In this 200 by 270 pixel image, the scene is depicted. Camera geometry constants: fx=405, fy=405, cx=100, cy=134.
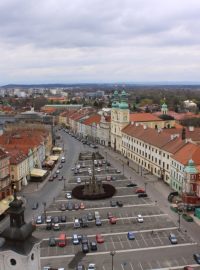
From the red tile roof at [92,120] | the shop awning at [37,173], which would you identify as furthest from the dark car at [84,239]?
the red tile roof at [92,120]

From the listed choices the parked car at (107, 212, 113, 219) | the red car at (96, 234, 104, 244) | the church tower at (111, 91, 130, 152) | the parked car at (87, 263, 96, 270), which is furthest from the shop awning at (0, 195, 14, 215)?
the church tower at (111, 91, 130, 152)

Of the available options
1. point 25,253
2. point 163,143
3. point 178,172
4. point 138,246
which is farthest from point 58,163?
point 25,253

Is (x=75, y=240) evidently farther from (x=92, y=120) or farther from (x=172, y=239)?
(x=92, y=120)

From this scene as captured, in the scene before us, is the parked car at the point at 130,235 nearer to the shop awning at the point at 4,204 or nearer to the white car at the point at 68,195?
the shop awning at the point at 4,204

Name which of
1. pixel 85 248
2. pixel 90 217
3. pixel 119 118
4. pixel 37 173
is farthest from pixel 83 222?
pixel 119 118

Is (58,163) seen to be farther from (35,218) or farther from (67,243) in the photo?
(67,243)
